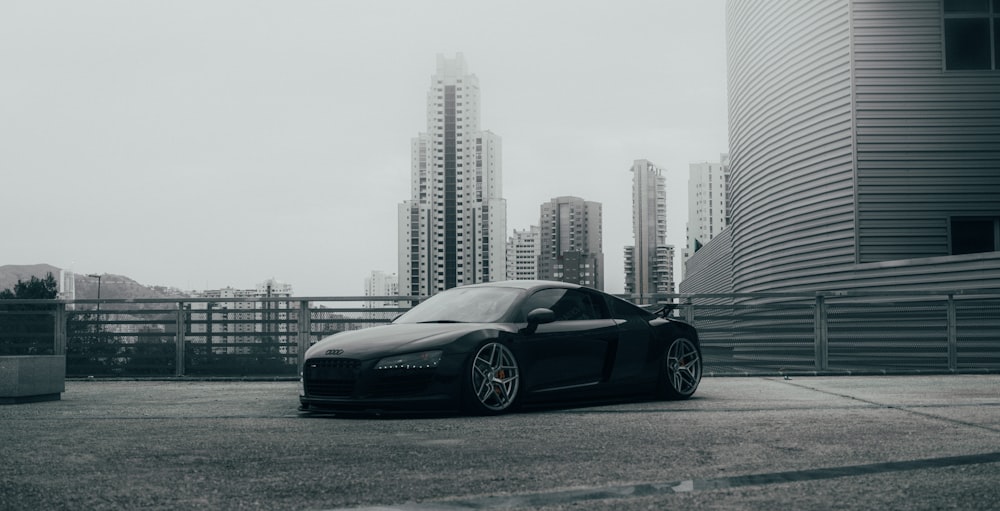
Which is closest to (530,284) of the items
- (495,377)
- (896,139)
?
(495,377)

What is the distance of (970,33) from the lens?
2236 centimetres

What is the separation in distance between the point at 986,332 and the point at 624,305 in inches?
327

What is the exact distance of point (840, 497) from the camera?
399 centimetres

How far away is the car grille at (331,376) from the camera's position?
8.02 m

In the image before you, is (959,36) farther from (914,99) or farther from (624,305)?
(624,305)

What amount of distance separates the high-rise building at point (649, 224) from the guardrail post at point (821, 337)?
131905 mm

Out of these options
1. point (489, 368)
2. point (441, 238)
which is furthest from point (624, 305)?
point (441, 238)

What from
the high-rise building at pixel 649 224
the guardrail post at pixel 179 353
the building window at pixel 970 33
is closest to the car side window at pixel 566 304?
the guardrail post at pixel 179 353

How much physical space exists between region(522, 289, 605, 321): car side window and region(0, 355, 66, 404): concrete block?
465cm

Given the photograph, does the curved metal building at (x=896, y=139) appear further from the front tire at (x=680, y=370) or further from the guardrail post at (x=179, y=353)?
the front tire at (x=680, y=370)

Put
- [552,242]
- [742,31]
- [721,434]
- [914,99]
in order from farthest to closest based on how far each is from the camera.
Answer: [552,242] → [742,31] → [914,99] → [721,434]

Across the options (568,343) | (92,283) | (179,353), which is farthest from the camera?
(92,283)

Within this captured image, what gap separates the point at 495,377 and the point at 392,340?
0.84m

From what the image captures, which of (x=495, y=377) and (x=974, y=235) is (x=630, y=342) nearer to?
(x=495, y=377)
